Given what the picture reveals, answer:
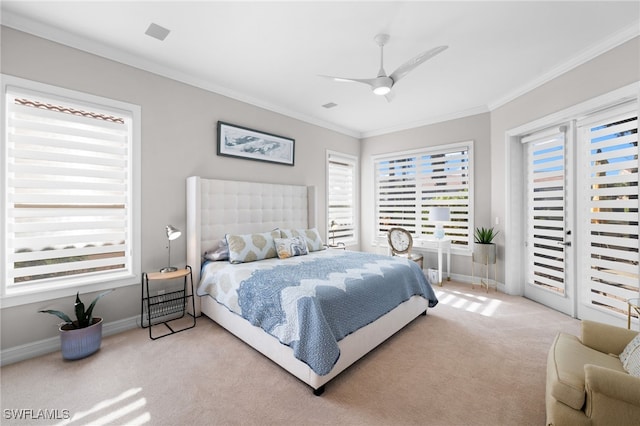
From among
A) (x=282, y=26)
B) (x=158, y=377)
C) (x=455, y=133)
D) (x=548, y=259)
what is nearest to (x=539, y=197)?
(x=548, y=259)

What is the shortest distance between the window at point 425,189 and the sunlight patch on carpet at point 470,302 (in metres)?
0.99

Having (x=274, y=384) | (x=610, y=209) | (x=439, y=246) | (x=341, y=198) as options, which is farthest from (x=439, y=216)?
(x=274, y=384)

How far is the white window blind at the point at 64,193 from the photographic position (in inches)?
94.0

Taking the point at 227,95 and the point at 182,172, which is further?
the point at 227,95

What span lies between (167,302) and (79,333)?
0.90 m

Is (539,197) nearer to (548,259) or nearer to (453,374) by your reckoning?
(548,259)

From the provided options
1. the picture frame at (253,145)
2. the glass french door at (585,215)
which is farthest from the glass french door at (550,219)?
the picture frame at (253,145)

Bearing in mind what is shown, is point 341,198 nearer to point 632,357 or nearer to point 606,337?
point 606,337

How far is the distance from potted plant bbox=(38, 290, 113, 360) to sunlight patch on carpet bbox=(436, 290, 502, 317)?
12.9 ft

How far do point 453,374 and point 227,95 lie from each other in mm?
4030

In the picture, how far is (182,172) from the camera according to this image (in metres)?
3.35

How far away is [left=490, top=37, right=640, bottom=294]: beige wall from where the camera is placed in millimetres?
2582

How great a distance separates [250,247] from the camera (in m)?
3.38

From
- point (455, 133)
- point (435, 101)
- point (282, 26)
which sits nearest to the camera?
point (282, 26)
